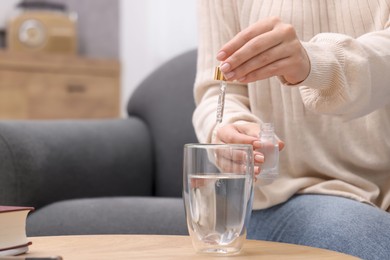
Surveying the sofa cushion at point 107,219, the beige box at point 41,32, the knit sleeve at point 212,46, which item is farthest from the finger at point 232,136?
the beige box at point 41,32

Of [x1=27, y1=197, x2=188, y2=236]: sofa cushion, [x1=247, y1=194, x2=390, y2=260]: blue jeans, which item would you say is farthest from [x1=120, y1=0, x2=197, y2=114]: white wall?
[x1=247, y1=194, x2=390, y2=260]: blue jeans

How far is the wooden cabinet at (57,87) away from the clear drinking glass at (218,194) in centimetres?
230

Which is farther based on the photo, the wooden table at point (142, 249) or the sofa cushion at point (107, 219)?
the sofa cushion at point (107, 219)

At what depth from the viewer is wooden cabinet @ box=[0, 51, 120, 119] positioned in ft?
10.1

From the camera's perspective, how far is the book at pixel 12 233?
34.2 inches

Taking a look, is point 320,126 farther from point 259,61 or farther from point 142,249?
point 142,249

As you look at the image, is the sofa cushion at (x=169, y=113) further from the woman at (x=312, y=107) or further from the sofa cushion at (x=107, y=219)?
the woman at (x=312, y=107)

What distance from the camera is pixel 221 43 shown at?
138 centimetres

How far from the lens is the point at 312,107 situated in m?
1.08

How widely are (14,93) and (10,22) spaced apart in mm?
382

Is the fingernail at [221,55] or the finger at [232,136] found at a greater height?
the fingernail at [221,55]

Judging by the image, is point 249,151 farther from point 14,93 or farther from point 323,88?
point 14,93

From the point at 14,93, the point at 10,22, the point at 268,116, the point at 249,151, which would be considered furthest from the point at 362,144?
the point at 10,22

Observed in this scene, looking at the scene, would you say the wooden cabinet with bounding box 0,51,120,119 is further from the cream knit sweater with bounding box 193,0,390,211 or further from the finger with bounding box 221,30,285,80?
the finger with bounding box 221,30,285,80
